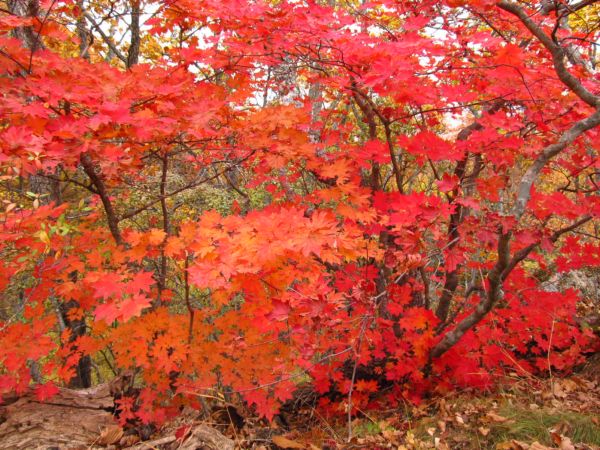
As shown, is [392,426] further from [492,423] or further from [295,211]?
[295,211]

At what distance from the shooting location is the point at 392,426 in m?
3.48

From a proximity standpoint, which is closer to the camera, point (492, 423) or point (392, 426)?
point (492, 423)

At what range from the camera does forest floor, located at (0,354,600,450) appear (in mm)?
2627

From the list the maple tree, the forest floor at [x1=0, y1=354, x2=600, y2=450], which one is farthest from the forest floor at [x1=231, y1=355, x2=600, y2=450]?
the maple tree

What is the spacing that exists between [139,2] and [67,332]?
348cm

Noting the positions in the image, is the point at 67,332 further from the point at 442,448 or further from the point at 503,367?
the point at 503,367

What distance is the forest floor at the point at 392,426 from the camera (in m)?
2.63

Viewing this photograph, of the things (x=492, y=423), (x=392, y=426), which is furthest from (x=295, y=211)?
(x=392, y=426)

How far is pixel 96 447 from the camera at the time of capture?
3102 millimetres

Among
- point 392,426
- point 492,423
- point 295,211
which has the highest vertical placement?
A: point 295,211

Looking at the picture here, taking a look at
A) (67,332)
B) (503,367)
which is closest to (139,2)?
(67,332)

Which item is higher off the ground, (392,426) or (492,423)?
(492,423)

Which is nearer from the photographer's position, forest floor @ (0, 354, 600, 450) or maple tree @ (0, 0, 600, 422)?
maple tree @ (0, 0, 600, 422)

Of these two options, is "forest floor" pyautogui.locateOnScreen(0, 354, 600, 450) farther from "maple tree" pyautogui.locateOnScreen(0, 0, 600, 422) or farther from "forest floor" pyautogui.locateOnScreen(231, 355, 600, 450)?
"maple tree" pyautogui.locateOnScreen(0, 0, 600, 422)
